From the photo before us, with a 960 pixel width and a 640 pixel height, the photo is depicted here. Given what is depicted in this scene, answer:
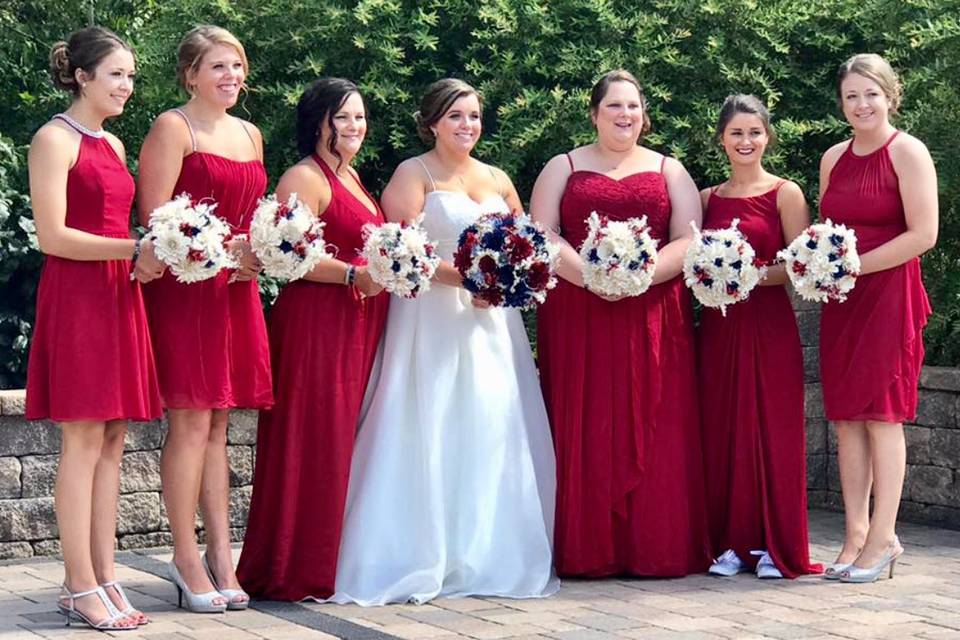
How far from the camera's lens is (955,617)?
6457mm

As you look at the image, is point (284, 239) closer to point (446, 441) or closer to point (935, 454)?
point (446, 441)

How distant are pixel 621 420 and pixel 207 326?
2.08m

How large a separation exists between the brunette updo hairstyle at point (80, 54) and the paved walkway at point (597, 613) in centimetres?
217

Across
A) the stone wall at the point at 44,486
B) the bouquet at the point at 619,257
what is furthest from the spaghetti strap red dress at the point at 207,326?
the stone wall at the point at 44,486

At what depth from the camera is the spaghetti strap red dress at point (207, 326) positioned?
21.1 feet

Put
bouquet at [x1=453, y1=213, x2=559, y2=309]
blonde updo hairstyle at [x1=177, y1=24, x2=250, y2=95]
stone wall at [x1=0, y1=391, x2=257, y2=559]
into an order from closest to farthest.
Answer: blonde updo hairstyle at [x1=177, y1=24, x2=250, y2=95]
bouquet at [x1=453, y1=213, x2=559, y2=309]
stone wall at [x1=0, y1=391, x2=257, y2=559]

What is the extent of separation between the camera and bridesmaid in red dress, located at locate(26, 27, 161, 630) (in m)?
6.10

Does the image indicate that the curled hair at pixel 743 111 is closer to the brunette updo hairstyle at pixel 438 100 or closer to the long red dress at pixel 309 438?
the brunette updo hairstyle at pixel 438 100

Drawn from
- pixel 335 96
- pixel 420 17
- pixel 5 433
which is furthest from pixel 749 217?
pixel 5 433

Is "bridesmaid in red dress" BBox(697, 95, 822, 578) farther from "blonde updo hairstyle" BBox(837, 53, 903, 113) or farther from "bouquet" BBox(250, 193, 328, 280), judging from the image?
"bouquet" BBox(250, 193, 328, 280)

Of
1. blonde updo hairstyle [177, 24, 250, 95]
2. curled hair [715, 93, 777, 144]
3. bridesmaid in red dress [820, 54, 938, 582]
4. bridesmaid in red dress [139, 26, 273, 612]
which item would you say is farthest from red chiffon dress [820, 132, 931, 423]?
blonde updo hairstyle [177, 24, 250, 95]

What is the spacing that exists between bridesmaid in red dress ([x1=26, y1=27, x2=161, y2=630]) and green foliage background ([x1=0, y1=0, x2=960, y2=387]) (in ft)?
9.84

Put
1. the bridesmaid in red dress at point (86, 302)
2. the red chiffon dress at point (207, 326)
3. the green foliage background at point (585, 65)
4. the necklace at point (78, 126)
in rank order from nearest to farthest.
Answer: the bridesmaid in red dress at point (86, 302) < the necklace at point (78, 126) < the red chiffon dress at point (207, 326) < the green foliage background at point (585, 65)

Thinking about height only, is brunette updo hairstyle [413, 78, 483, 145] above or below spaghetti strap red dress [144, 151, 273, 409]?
above
